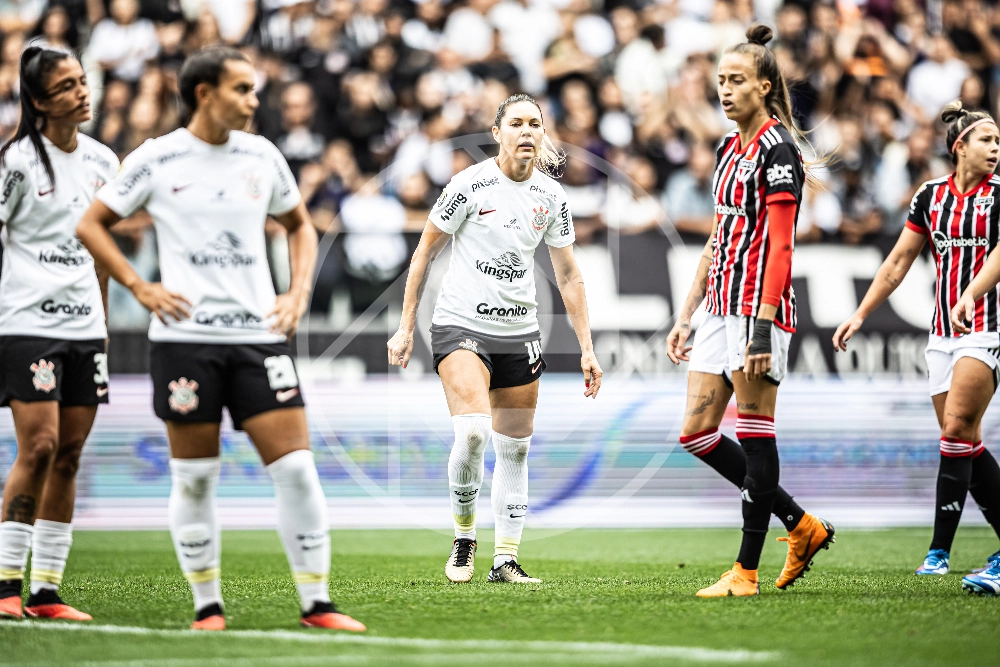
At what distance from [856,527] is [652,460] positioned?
6.08 ft

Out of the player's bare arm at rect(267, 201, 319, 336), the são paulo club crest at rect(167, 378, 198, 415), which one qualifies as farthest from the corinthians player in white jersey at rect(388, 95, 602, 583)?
the são paulo club crest at rect(167, 378, 198, 415)

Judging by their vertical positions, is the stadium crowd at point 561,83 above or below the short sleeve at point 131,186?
above

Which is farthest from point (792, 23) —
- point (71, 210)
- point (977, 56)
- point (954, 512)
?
point (71, 210)

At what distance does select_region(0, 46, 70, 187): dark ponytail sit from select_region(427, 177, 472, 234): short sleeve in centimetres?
190

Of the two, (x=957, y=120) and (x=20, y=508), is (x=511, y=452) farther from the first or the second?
(x=957, y=120)

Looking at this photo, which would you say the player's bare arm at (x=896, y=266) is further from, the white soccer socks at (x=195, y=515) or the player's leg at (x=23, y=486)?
the player's leg at (x=23, y=486)

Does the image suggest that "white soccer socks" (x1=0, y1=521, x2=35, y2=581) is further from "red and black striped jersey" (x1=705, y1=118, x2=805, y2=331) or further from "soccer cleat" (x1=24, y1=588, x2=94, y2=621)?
"red and black striped jersey" (x1=705, y1=118, x2=805, y2=331)

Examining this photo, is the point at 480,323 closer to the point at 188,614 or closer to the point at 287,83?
the point at 188,614

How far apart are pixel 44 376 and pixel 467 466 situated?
2162 mm

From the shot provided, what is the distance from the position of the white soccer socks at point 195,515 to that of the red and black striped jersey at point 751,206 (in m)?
2.43

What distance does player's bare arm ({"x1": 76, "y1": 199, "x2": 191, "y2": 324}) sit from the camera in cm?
410

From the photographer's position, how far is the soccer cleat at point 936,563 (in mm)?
6477

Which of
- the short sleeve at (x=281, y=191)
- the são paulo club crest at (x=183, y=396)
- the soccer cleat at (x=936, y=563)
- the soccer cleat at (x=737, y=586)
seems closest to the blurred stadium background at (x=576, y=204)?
the soccer cleat at (x=936, y=563)

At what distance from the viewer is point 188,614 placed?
478 centimetres
